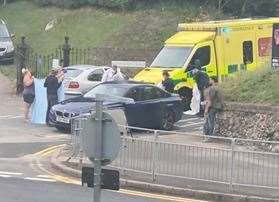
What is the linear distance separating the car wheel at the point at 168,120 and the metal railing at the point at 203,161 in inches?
276

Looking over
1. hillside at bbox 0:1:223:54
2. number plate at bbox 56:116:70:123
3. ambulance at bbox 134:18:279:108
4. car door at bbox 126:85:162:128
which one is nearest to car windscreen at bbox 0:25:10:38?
hillside at bbox 0:1:223:54

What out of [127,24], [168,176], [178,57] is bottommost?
Answer: [168,176]

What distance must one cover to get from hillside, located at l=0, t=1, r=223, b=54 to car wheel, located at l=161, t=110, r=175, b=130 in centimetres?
1588

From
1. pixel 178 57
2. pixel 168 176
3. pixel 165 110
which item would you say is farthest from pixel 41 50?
pixel 168 176

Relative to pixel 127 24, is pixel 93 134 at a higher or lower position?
lower

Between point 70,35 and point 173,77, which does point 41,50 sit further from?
point 173,77

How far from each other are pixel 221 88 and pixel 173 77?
546 centimetres

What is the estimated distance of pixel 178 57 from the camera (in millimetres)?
26641

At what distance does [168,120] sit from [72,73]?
7598mm

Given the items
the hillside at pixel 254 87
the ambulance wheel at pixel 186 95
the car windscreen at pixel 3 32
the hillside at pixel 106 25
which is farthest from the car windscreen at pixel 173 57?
the car windscreen at pixel 3 32

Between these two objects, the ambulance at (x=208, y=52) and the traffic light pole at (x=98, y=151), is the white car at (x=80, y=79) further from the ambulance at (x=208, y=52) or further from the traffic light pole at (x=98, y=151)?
the traffic light pole at (x=98, y=151)

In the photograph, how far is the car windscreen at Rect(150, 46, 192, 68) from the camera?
26.4 meters

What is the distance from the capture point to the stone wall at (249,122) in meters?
18.2

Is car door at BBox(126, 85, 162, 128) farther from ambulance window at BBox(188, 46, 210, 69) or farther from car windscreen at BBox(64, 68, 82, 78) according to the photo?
car windscreen at BBox(64, 68, 82, 78)
